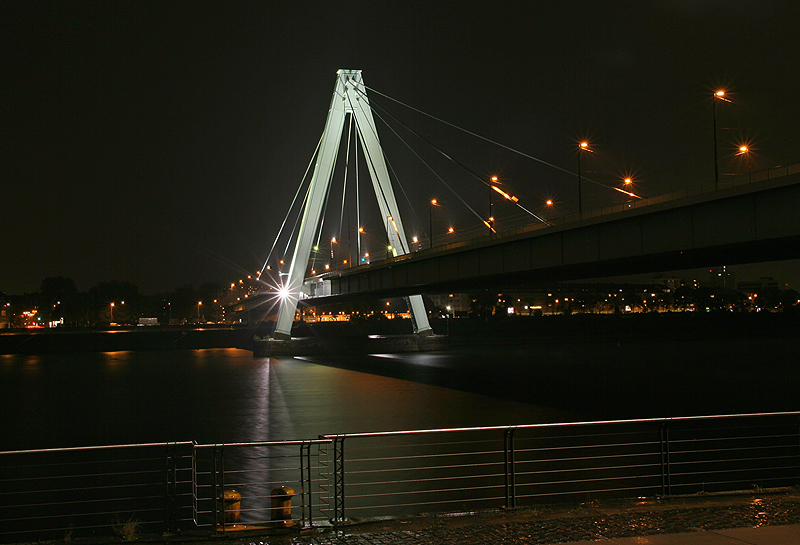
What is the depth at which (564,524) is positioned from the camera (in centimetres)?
611

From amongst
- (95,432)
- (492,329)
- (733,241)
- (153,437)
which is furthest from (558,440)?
(492,329)

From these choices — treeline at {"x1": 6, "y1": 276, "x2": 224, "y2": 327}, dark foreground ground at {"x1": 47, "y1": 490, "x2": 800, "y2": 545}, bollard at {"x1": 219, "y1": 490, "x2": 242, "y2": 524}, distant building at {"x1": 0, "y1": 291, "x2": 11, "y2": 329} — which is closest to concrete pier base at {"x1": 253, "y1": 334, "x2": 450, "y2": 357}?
bollard at {"x1": 219, "y1": 490, "x2": 242, "y2": 524}

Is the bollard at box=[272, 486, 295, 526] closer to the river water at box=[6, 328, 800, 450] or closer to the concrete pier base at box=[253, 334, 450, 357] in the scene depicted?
the river water at box=[6, 328, 800, 450]

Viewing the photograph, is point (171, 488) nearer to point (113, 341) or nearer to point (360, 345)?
point (360, 345)

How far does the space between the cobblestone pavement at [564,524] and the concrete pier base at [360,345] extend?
58536 mm

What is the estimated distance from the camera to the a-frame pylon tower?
54.9 metres

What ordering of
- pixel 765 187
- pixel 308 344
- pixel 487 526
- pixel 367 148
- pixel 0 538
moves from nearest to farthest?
1. pixel 487 526
2. pixel 0 538
3. pixel 765 187
4. pixel 367 148
5. pixel 308 344

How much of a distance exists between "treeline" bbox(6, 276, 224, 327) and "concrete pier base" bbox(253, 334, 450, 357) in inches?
3184

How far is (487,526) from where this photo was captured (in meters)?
6.18

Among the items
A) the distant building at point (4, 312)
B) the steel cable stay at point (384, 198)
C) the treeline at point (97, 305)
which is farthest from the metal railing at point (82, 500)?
the distant building at point (4, 312)

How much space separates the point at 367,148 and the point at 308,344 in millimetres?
20108

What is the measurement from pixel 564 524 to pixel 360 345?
64215mm

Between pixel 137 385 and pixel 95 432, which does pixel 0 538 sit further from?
pixel 137 385

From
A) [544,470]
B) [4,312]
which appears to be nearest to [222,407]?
[544,470]
